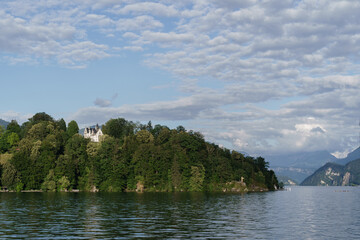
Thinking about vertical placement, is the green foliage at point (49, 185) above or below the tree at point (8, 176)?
below

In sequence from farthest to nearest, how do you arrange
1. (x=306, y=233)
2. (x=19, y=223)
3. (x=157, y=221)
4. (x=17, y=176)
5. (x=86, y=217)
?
(x=17, y=176)
(x=86, y=217)
(x=157, y=221)
(x=19, y=223)
(x=306, y=233)

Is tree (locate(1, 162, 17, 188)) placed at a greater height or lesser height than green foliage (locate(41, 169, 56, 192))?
greater

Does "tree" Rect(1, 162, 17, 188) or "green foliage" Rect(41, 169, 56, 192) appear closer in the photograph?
"tree" Rect(1, 162, 17, 188)

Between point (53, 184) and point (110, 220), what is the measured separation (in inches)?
5699

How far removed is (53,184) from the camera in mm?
198375

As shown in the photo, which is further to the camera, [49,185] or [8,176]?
[49,185]

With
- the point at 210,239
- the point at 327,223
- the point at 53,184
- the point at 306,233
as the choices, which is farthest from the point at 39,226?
the point at 53,184

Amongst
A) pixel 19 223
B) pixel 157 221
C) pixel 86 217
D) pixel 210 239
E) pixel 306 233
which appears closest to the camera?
pixel 210 239

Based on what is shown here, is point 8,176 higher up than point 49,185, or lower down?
higher up

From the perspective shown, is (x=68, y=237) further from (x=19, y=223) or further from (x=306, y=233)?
(x=306, y=233)

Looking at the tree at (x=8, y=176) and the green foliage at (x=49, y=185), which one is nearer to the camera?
the tree at (x=8, y=176)

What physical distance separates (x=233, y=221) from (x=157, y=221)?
41.2ft

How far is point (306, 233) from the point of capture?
5322cm

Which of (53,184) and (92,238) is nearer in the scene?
(92,238)
